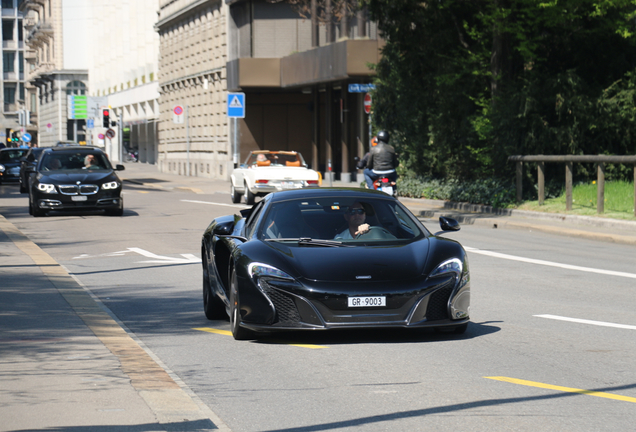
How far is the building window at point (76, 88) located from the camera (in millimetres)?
104375

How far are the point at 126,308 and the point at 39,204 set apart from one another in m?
13.6

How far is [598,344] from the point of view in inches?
325

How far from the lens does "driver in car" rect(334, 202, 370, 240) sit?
8984 mm

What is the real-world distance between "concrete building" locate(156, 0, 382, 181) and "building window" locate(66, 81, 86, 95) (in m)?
44.5

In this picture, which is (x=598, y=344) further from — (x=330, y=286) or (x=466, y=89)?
(x=466, y=89)

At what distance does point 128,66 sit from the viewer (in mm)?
86062

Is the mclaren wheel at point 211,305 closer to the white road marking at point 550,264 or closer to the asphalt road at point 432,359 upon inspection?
the asphalt road at point 432,359

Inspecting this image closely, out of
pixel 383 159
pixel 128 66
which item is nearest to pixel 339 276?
pixel 383 159

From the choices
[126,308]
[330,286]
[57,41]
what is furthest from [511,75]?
[57,41]

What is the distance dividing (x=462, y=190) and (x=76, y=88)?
3337 inches

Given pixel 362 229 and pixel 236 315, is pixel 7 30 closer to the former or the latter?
pixel 362 229

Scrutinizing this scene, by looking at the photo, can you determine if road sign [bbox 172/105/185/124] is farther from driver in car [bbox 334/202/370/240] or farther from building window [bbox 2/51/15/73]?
building window [bbox 2/51/15/73]

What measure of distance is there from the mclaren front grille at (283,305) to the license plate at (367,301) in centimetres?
42

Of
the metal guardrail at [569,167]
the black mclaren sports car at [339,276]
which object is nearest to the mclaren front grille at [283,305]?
the black mclaren sports car at [339,276]
